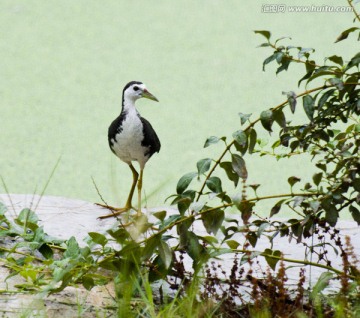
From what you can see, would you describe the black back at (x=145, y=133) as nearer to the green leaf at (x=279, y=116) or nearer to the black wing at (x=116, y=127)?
the black wing at (x=116, y=127)

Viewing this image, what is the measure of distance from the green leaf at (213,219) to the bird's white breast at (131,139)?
1050 millimetres

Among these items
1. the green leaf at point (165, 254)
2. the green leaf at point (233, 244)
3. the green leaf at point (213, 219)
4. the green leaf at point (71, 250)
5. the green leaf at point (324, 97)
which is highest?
the green leaf at point (324, 97)

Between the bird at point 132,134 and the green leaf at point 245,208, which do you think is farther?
the bird at point 132,134

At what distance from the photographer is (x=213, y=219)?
2.54 metres

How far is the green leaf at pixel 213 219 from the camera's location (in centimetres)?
254

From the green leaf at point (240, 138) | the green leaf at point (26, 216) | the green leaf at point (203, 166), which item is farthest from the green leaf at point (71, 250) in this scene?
the green leaf at point (240, 138)

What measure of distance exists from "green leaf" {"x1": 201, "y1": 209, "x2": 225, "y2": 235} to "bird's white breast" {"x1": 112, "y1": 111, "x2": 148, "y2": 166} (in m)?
1.05

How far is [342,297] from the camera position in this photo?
2.27 m

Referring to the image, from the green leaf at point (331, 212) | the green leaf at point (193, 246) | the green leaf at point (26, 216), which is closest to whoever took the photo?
the green leaf at point (331, 212)

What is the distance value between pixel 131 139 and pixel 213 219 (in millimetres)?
1066

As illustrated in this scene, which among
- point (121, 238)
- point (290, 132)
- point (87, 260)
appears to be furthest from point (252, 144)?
point (87, 260)

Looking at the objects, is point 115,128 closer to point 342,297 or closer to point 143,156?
point 143,156

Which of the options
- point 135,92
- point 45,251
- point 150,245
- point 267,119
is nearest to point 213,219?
point 150,245

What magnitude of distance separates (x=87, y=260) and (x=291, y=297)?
724 mm
